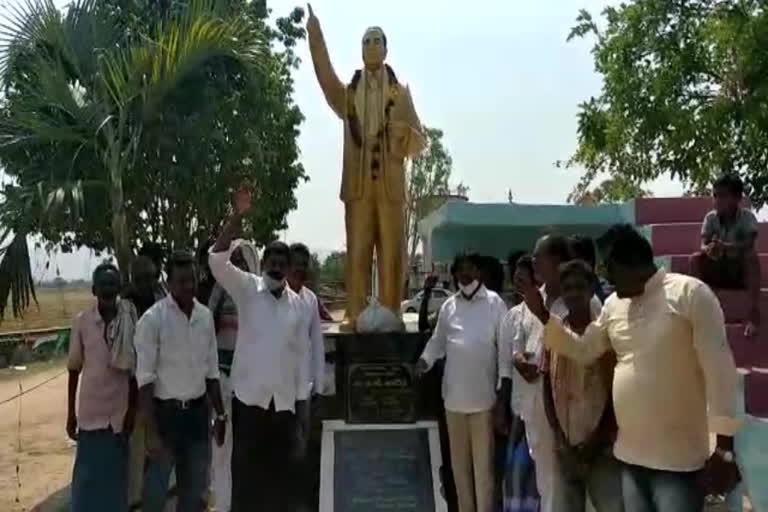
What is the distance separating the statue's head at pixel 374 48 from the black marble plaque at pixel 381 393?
2.15 m

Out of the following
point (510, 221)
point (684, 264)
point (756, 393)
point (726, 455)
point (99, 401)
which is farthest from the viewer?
point (510, 221)

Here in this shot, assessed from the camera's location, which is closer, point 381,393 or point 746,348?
point 381,393

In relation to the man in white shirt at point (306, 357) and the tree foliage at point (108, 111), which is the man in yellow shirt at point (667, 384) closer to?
the man in white shirt at point (306, 357)

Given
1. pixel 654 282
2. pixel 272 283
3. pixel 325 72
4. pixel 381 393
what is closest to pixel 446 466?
pixel 381 393

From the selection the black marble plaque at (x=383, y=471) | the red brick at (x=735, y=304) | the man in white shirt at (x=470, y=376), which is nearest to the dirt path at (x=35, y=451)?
the red brick at (x=735, y=304)

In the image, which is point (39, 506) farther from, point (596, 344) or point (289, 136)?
point (289, 136)

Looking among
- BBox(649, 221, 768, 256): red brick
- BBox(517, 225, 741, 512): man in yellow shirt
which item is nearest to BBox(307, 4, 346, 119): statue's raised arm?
BBox(649, 221, 768, 256): red brick

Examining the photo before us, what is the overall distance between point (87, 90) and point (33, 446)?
4.23 m

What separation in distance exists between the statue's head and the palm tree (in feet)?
5.91

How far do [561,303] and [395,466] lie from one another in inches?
72.6

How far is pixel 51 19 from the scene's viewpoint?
809cm

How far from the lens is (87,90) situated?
8.24 meters

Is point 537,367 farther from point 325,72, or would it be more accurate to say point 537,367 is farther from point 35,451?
point 35,451

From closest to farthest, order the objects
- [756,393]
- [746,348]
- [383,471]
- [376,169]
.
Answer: [383,471]
[756,393]
[746,348]
[376,169]
